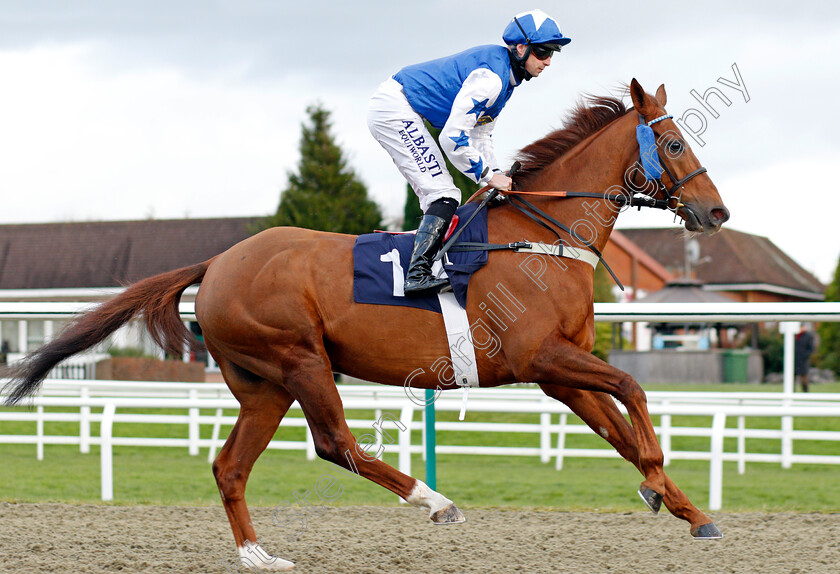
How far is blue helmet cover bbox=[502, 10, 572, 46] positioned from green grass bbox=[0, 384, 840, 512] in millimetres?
2950

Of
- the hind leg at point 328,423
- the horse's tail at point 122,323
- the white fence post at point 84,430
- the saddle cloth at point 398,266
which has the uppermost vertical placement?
the saddle cloth at point 398,266

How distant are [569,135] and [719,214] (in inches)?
28.2

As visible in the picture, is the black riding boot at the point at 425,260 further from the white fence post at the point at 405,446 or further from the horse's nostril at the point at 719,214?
the white fence post at the point at 405,446

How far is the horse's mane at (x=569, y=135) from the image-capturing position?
154 inches

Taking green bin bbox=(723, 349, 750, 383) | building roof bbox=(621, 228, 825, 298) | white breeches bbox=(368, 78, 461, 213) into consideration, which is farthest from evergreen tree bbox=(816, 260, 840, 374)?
white breeches bbox=(368, 78, 461, 213)

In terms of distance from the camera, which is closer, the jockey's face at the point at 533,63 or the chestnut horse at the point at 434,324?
the chestnut horse at the point at 434,324

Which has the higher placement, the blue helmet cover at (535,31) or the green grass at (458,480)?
the blue helmet cover at (535,31)

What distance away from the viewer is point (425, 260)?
3.63 meters

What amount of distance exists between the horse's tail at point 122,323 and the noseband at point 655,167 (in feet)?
6.33

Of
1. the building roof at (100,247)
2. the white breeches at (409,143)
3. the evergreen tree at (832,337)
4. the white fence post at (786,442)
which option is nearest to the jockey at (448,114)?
the white breeches at (409,143)

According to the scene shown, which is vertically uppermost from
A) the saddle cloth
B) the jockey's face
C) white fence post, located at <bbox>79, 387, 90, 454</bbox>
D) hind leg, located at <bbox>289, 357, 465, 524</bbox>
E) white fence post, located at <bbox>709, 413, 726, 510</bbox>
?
the jockey's face

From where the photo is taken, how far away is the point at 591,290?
3619mm

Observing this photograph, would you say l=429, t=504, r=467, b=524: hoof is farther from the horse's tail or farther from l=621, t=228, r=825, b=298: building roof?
l=621, t=228, r=825, b=298: building roof

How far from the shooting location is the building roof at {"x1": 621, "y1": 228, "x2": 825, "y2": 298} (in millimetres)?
38656
